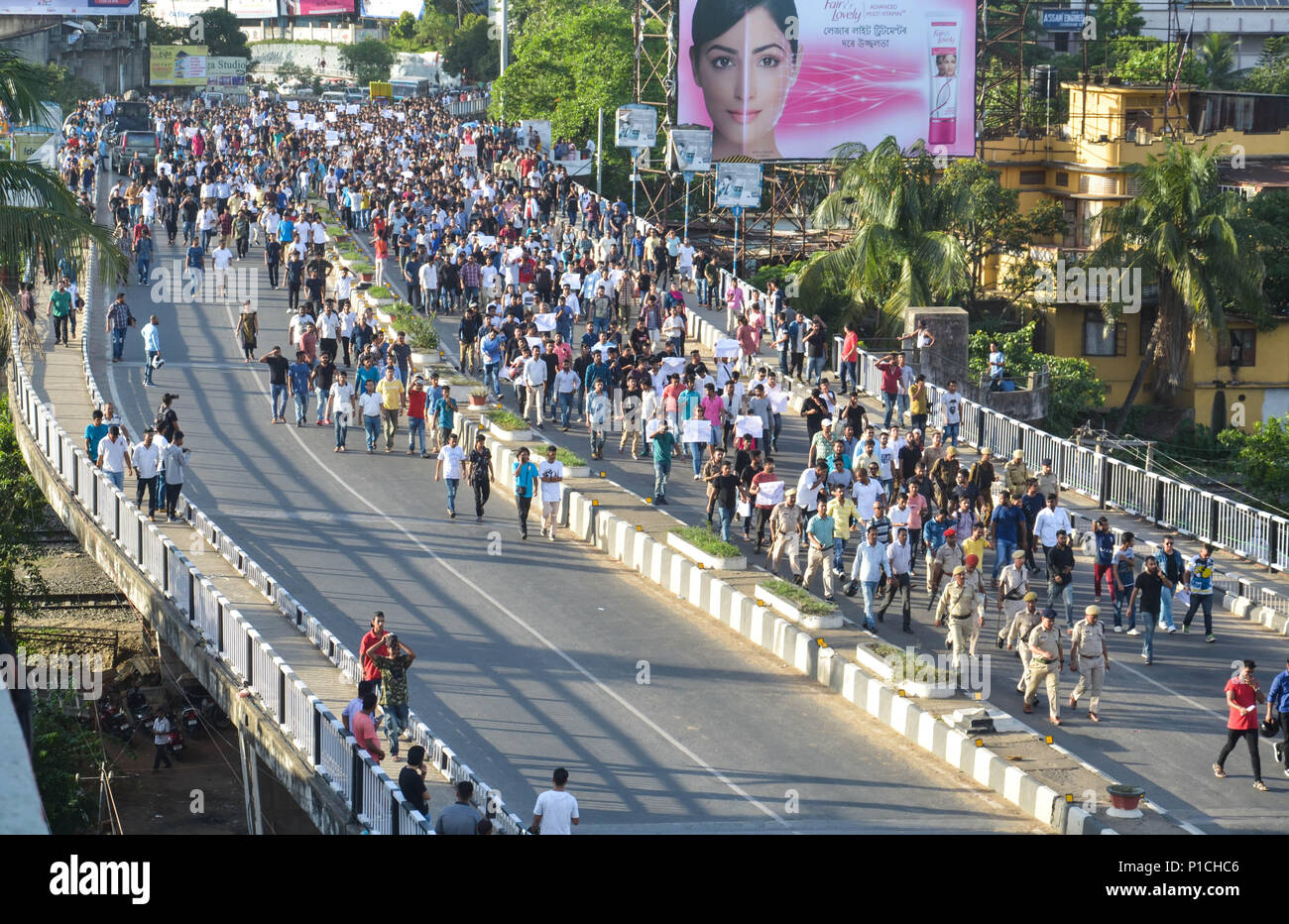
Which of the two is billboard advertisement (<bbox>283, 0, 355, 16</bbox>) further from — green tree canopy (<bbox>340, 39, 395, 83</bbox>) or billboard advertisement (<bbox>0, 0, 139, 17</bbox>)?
billboard advertisement (<bbox>0, 0, 139, 17</bbox>)

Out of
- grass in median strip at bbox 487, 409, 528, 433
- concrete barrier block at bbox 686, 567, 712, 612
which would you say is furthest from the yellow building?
concrete barrier block at bbox 686, 567, 712, 612

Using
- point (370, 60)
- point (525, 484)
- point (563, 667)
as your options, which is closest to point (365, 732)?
point (563, 667)

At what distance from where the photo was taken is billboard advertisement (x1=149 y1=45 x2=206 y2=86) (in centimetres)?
11638

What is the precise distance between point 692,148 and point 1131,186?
17293mm

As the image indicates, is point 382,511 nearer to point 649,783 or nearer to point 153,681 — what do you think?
point 153,681

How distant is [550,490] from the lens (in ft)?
81.6

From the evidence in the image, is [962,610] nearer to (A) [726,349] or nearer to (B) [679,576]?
(B) [679,576]

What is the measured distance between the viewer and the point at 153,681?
2927 cm

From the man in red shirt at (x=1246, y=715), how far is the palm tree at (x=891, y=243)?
2286cm

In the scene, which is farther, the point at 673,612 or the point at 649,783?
the point at 673,612

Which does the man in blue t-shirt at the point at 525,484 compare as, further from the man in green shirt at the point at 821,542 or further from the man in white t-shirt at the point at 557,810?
the man in white t-shirt at the point at 557,810

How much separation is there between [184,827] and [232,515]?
4.09 meters

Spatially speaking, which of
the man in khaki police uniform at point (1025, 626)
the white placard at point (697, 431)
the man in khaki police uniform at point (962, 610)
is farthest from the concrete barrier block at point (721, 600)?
the white placard at point (697, 431)
